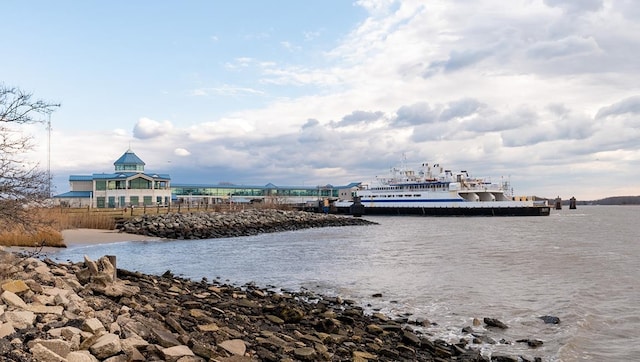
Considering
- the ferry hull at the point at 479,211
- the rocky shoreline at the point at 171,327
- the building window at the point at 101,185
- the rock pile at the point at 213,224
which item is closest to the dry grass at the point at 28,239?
the rock pile at the point at 213,224

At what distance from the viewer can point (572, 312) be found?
48.4 ft

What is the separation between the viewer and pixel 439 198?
95.6 metres

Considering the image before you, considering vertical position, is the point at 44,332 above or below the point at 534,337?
above

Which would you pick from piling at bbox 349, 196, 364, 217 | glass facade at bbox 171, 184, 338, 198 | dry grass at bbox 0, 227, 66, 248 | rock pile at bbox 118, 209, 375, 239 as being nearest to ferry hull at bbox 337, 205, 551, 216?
piling at bbox 349, 196, 364, 217

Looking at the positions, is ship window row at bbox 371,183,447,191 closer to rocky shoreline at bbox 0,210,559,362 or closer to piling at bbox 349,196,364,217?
piling at bbox 349,196,364,217

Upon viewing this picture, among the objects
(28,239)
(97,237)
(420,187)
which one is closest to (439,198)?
(420,187)

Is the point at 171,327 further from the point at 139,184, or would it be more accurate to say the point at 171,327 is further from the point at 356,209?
the point at 356,209

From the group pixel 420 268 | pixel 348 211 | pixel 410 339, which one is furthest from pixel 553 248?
pixel 348 211

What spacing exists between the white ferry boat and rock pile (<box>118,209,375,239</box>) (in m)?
31.6

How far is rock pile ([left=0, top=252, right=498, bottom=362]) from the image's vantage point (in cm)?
664

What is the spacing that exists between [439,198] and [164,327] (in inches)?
3569

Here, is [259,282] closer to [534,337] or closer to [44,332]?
[534,337]

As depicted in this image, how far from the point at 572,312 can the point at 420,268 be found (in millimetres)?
9499

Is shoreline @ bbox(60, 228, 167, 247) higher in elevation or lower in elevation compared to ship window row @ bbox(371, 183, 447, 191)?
lower
